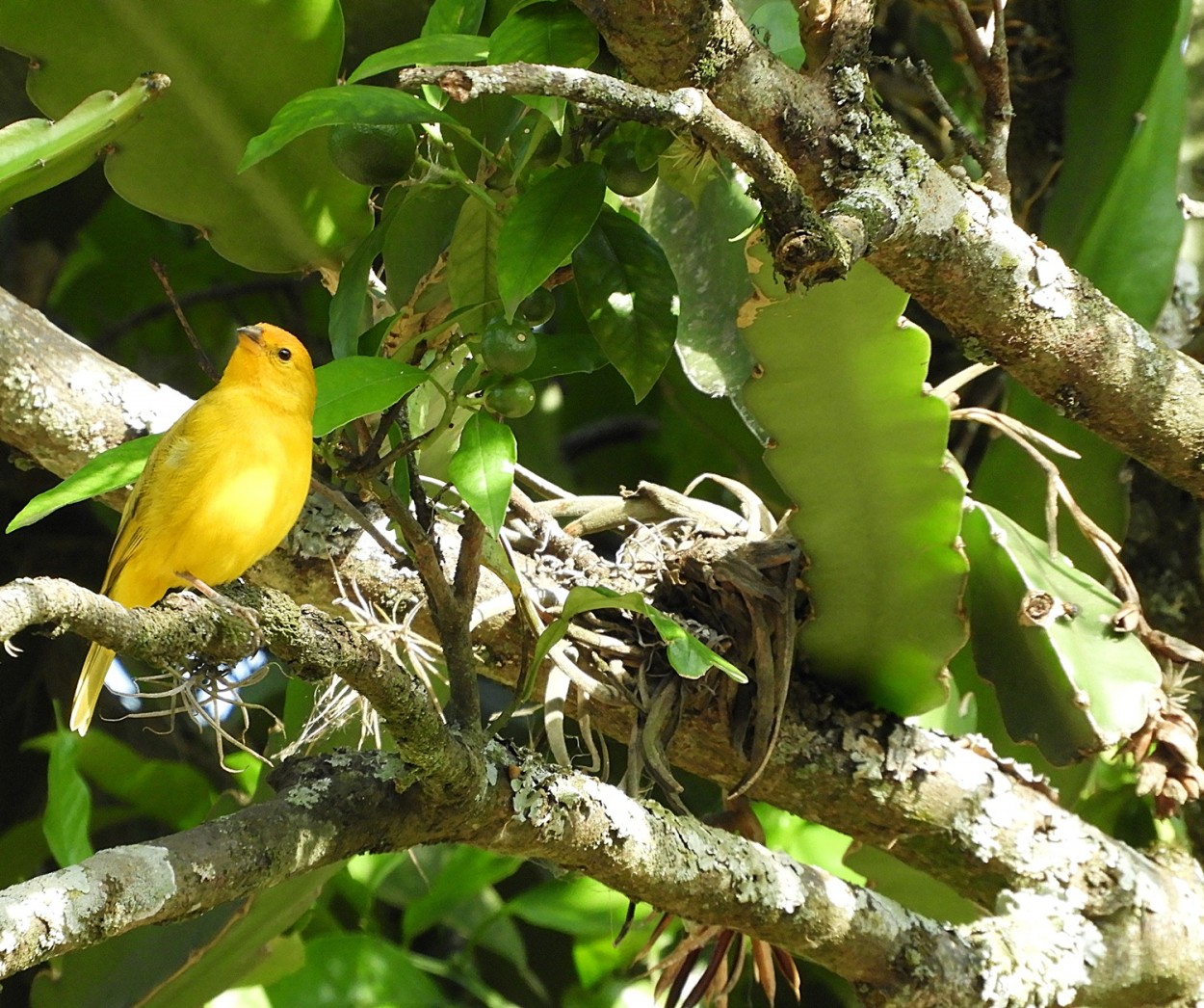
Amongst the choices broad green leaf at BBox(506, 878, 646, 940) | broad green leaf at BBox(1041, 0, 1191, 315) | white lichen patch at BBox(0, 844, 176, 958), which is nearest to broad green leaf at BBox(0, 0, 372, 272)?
white lichen patch at BBox(0, 844, 176, 958)

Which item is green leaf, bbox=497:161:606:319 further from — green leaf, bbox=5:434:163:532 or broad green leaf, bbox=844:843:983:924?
broad green leaf, bbox=844:843:983:924

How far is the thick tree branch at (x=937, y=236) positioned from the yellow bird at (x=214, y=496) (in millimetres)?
532

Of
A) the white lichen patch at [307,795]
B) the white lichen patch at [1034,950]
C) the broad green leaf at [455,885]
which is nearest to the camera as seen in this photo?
the white lichen patch at [307,795]

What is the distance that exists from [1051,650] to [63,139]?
3.41ft

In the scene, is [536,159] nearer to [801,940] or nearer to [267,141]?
[267,141]

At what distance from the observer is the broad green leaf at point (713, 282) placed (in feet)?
5.24

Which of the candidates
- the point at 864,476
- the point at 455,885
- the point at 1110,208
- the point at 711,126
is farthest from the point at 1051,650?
the point at 455,885

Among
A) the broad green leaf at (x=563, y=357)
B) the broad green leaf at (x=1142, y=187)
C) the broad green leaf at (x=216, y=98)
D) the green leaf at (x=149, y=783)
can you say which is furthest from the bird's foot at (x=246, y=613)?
the green leaf at (x=149, y=783)

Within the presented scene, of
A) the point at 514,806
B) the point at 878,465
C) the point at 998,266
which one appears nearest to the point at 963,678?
the point at 878,465

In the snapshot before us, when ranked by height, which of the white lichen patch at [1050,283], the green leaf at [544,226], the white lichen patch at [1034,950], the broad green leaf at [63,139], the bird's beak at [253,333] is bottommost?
the white lichen patch at [1034,950]

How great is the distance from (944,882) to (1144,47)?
1093 mm

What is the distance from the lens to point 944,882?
5.20 ft

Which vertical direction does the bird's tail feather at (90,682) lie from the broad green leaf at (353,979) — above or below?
above

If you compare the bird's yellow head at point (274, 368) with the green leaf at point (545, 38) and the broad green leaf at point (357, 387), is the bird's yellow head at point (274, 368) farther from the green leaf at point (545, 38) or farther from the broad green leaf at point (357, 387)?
the green leaf at point (545, 38)
